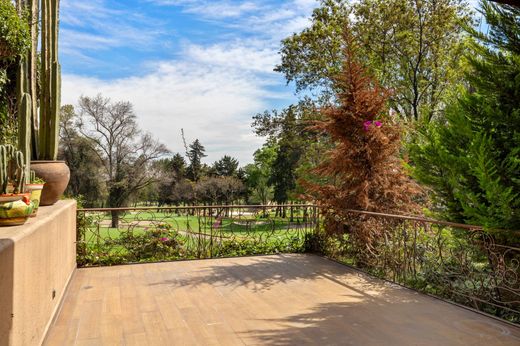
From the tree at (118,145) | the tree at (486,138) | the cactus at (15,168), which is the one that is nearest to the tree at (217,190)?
the tree at (118,145)

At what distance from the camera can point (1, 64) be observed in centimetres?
477

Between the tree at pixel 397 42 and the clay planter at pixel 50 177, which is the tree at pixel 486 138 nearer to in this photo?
the clay planter at pixel 50 177

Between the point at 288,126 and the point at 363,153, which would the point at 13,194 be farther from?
the point at 288,126

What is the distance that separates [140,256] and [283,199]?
24.3 metres

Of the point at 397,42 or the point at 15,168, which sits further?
the point at 397,42

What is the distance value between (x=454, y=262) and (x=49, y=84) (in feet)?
16.7

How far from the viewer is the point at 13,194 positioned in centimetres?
264

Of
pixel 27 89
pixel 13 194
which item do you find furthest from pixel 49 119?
pixel 13 194

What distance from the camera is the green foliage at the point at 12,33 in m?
4.18

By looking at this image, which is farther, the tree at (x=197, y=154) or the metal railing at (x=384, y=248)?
the tree at (x=197, y=154)

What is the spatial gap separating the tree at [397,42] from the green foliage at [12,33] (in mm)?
9204

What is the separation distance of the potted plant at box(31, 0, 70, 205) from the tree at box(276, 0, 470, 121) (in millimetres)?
8843

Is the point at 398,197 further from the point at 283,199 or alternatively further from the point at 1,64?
the point at 283,199

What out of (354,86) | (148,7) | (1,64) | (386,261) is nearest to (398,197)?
(386,261)
